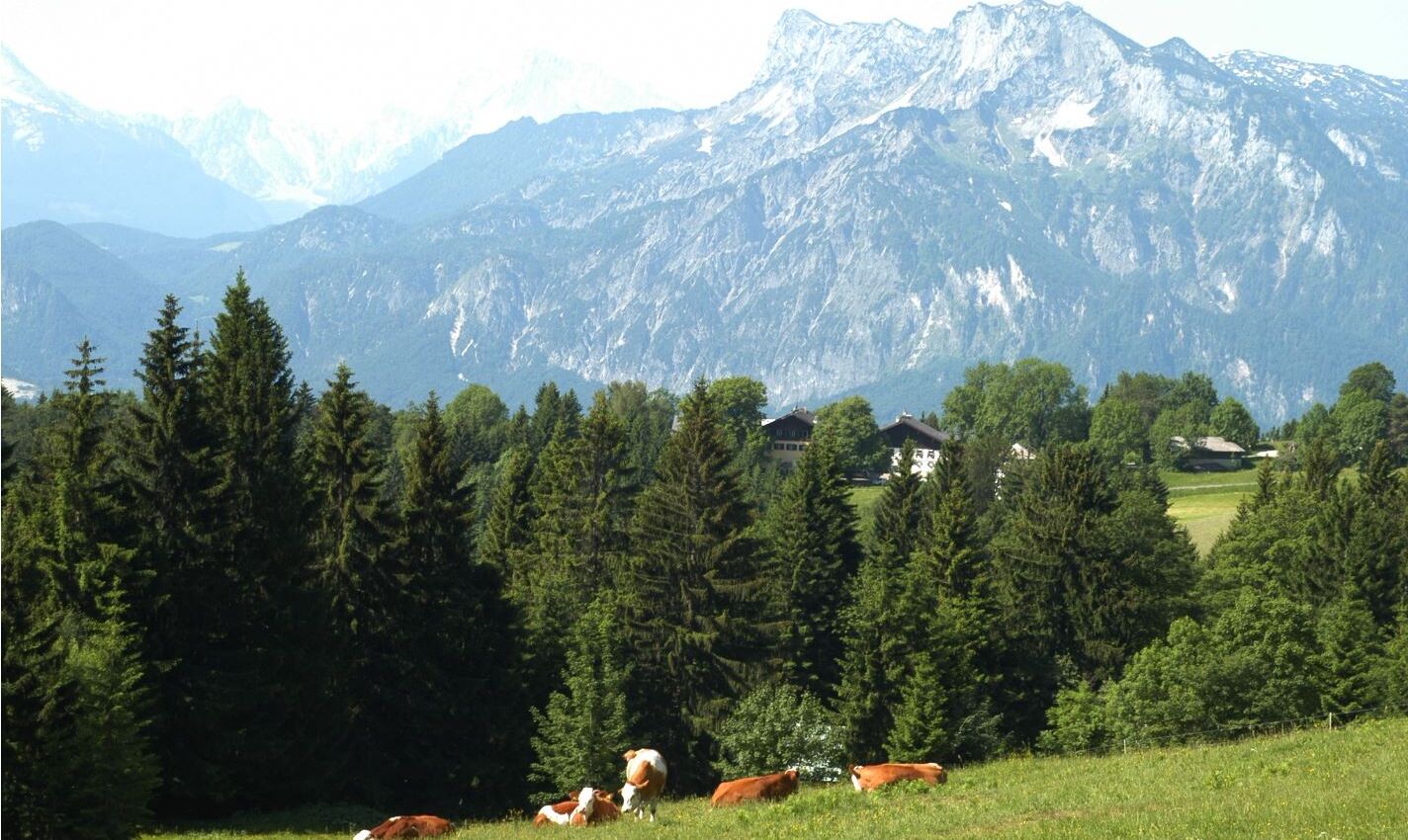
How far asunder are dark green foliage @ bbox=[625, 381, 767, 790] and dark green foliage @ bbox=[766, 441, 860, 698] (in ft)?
10.4

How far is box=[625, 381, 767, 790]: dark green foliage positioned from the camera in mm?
62875

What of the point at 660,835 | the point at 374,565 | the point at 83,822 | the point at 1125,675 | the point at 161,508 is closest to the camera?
the point at 660,835

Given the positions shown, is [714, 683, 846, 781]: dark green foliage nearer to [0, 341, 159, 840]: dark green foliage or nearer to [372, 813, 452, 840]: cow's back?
[372, 813, 452, 840]: cow's back

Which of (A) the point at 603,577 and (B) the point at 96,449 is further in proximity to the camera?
(A) the point at 603,577

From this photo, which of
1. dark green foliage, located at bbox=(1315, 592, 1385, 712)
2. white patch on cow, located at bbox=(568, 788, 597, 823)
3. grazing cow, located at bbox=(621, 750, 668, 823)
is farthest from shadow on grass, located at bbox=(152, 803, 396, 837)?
dark green foliage, located at bbox=(1315, 592, 1385, 712)

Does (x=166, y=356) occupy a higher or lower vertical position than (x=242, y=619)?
higher

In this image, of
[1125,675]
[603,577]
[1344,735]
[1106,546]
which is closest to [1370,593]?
[1106,546]

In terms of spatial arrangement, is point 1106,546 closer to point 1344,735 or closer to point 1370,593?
point 1370,593

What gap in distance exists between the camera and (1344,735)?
3697 centimetres

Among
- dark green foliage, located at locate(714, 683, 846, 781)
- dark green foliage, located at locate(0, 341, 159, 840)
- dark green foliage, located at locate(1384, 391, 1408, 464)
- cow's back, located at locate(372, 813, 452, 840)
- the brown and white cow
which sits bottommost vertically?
dark green foliage, located at locate(714, 683, 846, 781)

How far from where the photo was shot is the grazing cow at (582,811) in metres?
33.9

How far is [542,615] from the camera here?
6256 centimetres

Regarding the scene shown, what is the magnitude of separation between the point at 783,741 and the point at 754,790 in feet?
55.6

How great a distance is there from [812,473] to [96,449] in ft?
128
